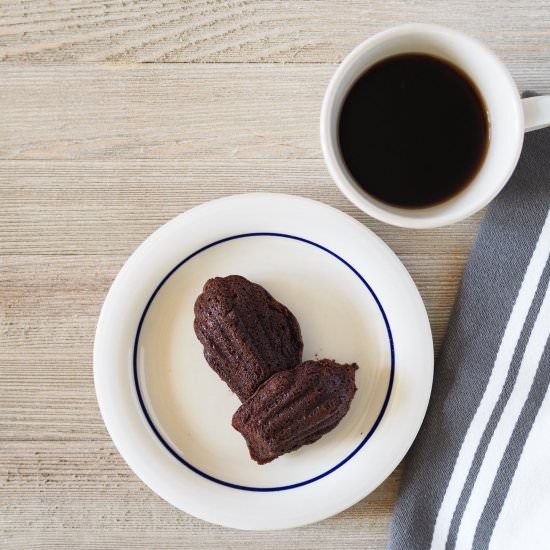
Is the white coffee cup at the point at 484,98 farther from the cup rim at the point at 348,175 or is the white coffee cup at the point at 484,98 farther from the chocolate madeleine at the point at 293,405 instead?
the chocolate madeleine at the point at 293,405

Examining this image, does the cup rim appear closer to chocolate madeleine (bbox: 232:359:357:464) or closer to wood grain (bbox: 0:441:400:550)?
chocolate madeleine (bbox: 232:359:357:464)

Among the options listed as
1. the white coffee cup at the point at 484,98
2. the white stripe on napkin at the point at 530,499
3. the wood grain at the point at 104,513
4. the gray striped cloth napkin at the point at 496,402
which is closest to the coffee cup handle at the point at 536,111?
the white coffee cup at the point at 484,98

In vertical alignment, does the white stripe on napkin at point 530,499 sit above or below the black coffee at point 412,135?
below

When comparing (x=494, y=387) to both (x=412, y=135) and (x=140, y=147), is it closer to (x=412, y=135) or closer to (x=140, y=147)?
(x=412, y=135)

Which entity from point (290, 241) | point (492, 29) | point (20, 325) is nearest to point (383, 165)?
point (290, 241)

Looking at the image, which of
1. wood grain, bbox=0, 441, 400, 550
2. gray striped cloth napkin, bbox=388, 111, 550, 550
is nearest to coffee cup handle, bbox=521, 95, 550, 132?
gray striped cloth napkin, bbox=388, 111, 550, 550

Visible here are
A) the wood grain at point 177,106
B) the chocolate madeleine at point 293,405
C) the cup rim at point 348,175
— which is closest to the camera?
the cup rim at point 348,175
